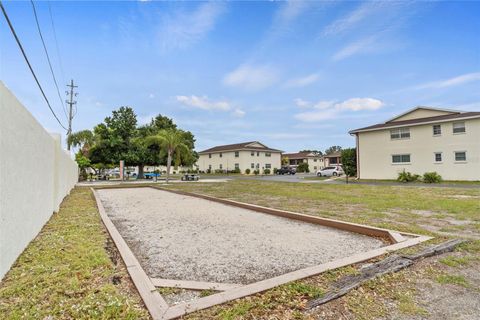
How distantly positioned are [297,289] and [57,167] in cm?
849

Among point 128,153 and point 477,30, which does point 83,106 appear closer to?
point 128,153

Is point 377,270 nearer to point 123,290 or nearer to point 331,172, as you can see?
point 123,290

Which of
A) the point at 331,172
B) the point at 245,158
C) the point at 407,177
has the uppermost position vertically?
the point at 245,158

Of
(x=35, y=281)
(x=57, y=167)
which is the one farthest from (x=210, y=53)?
(x=35, y=281)

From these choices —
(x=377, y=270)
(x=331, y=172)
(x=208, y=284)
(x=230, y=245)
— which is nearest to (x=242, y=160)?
(x=331, y=172)

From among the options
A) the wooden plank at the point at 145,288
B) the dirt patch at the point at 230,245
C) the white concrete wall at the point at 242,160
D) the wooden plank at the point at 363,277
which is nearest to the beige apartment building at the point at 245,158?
the white concrete wall at the point at 242,160

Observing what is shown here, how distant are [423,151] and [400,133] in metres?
2.59

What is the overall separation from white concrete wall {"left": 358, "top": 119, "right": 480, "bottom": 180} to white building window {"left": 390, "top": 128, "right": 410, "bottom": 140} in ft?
0.95

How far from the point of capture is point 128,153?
2911cm

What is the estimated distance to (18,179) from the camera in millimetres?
3820

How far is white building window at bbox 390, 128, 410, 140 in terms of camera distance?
23734 millimetres

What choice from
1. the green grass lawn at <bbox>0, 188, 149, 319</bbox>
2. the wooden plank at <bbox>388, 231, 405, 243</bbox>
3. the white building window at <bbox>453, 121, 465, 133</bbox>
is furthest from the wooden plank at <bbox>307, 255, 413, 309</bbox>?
the white building window at <bbox>453, 121, 465, 133</bbox>

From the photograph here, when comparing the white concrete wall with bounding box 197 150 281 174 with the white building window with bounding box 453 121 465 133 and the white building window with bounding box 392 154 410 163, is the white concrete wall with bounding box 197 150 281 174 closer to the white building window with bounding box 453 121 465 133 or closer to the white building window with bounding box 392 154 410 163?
the white building window with bounding box 392 154 410 163

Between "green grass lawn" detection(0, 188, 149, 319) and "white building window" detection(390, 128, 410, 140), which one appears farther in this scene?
"white building window" detection(390, 128, 410, 140)
